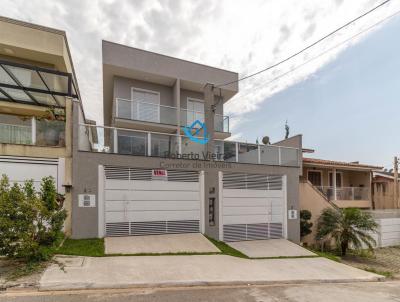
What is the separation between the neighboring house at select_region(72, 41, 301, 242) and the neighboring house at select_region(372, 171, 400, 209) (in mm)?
11991

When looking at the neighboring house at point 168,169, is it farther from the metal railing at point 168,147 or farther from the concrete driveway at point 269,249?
the concrete driveway at point 269,249

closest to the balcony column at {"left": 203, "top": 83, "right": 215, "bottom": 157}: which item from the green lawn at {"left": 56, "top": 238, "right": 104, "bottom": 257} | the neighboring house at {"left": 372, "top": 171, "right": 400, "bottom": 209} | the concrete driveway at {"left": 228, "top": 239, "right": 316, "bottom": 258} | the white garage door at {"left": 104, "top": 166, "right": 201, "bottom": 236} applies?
Answer: the white garage door at {"left": 104, "top": 166, "right": 201, "bottom": 236}

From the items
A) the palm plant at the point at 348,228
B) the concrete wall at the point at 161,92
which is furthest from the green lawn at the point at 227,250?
the concrete wall at the point at 161,92

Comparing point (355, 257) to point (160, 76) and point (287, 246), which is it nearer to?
point (287, 246)

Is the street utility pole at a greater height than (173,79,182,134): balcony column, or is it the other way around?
(173,79,182,134): balcony column

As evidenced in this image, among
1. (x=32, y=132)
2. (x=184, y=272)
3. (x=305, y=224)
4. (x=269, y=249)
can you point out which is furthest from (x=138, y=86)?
(x=305, y=224)

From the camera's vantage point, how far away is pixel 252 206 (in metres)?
12.6

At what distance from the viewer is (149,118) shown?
49.0 ft

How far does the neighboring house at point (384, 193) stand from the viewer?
20703mm

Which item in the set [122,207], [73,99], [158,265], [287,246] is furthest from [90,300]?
[287,246]

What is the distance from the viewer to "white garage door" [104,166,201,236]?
10.0 meters

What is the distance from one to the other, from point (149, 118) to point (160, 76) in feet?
8.61

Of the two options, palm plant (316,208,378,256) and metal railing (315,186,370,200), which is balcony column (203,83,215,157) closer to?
palm plant (316,208,378,256)

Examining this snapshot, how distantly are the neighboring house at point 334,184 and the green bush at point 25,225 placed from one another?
12720 mm
